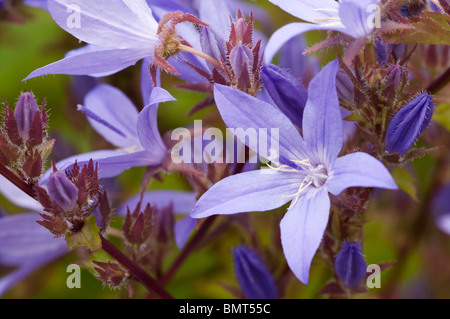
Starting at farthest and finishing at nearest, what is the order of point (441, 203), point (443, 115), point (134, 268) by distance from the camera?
point (441, 203)
point (443, 115)
point (134, 268)

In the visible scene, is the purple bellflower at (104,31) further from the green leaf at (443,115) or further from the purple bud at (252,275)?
the green leaf at (443,115)

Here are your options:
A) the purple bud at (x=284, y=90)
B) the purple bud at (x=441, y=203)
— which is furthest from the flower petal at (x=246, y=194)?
the purple bud at (x=441, y=203)

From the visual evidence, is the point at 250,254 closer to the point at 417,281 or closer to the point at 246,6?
the point at 417,281

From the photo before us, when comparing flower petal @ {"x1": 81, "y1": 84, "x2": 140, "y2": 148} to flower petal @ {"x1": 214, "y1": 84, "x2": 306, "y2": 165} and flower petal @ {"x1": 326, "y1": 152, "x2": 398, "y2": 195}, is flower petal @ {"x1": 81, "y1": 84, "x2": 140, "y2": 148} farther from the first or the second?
flower petal @ {"x1": 326, "y1": 152, "x2": 398, "y2": 195}

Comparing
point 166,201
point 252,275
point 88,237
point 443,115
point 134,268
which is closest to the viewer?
point 88,237

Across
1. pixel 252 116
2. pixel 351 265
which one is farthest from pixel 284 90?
pixel 351 265

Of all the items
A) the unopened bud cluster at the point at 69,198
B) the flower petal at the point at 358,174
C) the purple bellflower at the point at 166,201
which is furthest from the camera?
the purple bellflower at the point at 166,201

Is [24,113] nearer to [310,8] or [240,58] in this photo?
[240,58]
